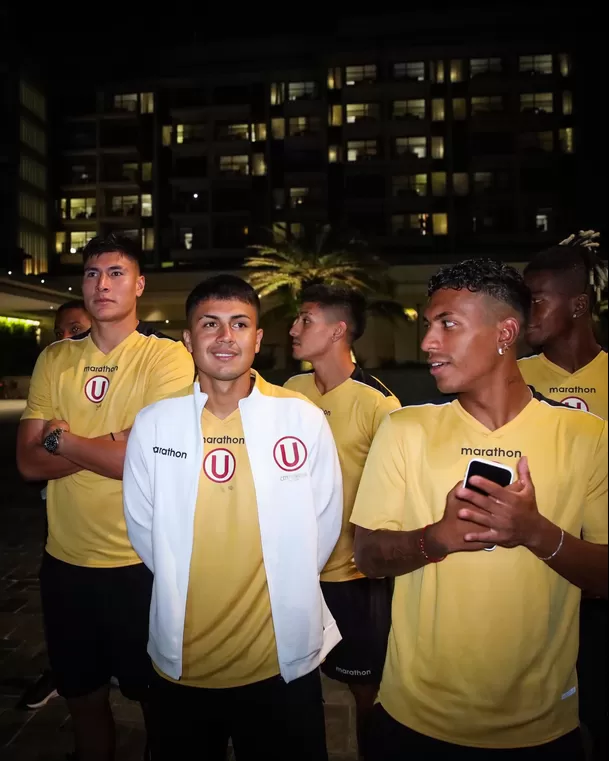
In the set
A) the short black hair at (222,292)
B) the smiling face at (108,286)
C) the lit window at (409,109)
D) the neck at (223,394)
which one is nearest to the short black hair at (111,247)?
the smiling face at (108,286)

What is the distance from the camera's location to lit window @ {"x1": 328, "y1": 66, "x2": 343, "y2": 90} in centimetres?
5638

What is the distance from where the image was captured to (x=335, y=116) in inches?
2211

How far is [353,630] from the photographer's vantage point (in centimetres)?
359

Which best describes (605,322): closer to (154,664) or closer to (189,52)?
(154,664)

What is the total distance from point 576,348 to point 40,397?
2.74 metres

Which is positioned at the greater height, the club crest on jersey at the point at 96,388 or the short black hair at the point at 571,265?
the short black hair at the point at 571,265

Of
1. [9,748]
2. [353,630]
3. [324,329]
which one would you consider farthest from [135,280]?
[9,748]

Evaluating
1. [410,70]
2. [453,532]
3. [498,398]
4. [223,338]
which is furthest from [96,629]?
[410,70]

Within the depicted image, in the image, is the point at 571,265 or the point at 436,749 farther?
the point at 571,265

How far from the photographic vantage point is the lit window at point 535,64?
2101 inches

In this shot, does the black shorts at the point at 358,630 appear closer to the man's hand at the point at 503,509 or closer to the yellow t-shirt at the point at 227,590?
the yellow t-shirt at the point at 227,590

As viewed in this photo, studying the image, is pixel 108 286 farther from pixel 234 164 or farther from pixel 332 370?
pixel 234 164

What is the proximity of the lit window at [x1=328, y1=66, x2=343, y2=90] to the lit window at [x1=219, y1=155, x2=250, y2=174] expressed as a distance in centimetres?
967

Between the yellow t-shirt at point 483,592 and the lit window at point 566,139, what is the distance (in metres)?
56.6
